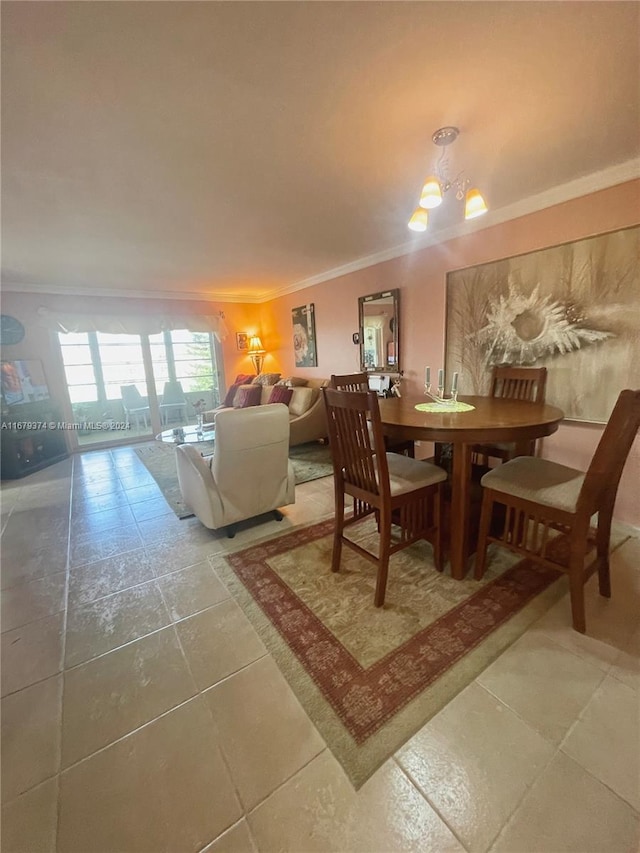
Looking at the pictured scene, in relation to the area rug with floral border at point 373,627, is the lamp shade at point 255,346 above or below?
above

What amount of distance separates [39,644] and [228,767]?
1124mm

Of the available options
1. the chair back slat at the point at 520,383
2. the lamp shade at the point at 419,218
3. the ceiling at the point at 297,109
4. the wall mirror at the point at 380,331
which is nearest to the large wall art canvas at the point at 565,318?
the chair back slat at the point at 520,383

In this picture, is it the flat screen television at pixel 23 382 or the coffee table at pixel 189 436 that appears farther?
the flat screen television at pixel 23 382

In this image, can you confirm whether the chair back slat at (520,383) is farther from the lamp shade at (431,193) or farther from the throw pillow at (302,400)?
the throw pillow at (302,400)

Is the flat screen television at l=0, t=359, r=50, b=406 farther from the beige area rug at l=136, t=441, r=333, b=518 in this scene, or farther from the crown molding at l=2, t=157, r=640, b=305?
the beige area rug at l=136, t=441, r=333, b=518

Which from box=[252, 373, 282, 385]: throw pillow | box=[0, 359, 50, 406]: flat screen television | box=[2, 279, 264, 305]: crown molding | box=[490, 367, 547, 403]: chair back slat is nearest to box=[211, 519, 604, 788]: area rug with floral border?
box=[490, 367, 547, 403]: chair back slat

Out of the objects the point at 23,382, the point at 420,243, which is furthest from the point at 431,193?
the point at 23,382

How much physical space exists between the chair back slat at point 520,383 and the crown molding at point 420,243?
115cm

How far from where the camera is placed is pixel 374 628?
154 cm

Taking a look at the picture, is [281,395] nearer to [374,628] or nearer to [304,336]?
[304,336]

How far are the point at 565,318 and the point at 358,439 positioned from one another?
186 cm

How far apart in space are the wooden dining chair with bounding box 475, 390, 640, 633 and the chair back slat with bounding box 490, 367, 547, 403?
746mm

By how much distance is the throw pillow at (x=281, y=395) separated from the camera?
466 cm

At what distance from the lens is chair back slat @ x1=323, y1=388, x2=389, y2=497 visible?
1.53 m
